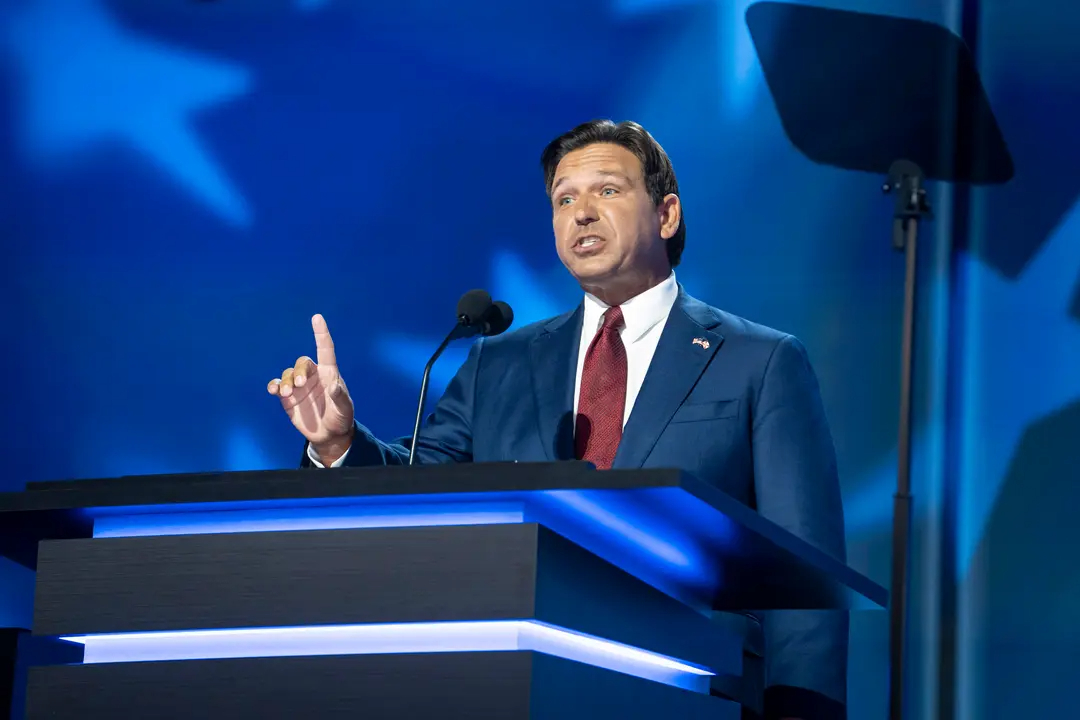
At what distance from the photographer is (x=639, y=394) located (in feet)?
8.27

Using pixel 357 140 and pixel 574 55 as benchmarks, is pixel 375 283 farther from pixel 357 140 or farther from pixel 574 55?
pixel 574 55

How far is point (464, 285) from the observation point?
3.64 metres

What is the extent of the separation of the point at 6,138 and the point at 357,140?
3.44 feet

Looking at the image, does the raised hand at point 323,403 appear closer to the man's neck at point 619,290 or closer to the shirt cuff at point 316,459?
the shirt cuff at point 316,459

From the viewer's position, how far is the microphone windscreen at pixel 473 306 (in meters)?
2.26

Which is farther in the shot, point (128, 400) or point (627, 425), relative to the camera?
point (128, 400)

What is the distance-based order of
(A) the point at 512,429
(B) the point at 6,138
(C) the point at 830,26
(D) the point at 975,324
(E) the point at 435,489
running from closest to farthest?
(E) the point at 435,489 → (A) the point at 512,429 → (D) the point at 975,324 → (C) the point at 830,26 → (B) the point at 6,138

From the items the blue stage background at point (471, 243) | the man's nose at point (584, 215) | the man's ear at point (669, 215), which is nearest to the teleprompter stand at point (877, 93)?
the blue stage background at point (471, 243)

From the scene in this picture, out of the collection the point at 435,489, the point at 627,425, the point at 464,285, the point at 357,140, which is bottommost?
the point at 435,489

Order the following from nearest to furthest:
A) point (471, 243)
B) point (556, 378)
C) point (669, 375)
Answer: point (669, 375)
point (556, 378)
point (471, 243)

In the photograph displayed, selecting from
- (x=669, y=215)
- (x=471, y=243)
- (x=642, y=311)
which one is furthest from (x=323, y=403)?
(x=471, y=243)

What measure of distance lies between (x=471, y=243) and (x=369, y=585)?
7.64 ft

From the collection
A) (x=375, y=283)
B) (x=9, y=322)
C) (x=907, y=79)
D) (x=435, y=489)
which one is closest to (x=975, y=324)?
(x=907, y=79)

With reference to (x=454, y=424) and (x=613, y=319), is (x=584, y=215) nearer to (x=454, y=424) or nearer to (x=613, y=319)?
(x=613, y=319)
